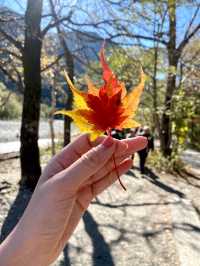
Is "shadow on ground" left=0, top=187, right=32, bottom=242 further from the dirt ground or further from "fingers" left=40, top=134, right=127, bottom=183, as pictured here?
"fingers" left=40, top=134, right=127, bottom=183

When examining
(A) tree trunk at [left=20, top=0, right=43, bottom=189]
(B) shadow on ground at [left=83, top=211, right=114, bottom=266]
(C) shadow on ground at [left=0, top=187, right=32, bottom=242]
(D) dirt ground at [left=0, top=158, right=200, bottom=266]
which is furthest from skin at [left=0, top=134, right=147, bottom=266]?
(A) tree trunk at [left=20, top=0, right=43, bottom=189]

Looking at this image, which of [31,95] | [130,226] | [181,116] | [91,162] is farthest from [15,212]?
[181,116]

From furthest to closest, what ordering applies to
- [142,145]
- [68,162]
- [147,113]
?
[147,113]
[68,162]
[142,145]

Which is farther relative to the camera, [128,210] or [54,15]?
[54,15]

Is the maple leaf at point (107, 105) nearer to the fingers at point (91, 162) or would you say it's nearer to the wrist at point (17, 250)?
the fingers at point (91, 162)

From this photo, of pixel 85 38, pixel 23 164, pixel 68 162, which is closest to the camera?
pixel 68 162

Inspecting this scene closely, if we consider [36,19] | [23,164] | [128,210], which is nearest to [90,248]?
[128,210]

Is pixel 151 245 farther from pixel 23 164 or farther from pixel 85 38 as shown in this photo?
pixel 85 38

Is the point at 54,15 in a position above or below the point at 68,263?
above
